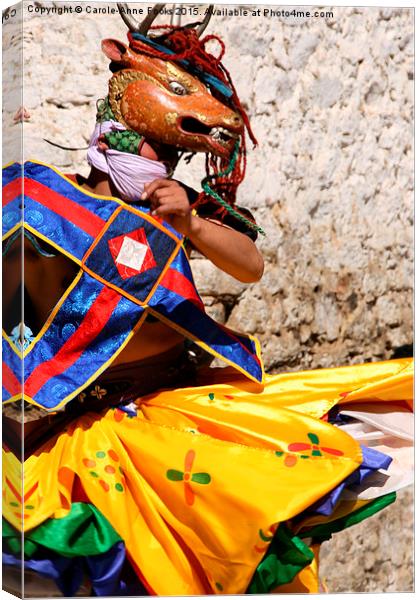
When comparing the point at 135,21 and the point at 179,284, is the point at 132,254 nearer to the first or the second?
the point at 179,284

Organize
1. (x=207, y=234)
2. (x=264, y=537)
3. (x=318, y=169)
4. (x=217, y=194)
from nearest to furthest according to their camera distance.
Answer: (x=264, y=537) < (x=207, y=234) < (x=217, y=194) < (x=318, y=169)

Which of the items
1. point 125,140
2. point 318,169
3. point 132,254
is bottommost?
point 132,254

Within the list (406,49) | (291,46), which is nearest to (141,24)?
A: (291,46)

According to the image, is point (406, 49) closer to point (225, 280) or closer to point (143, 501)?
point (225, 280)

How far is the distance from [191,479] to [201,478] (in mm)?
A: 22

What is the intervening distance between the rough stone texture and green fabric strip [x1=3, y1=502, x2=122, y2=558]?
2.47 feet

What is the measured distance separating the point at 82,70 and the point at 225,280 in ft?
2.31

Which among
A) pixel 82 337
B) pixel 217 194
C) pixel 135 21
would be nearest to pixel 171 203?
pixel 217 194

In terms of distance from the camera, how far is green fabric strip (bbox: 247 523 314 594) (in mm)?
2670

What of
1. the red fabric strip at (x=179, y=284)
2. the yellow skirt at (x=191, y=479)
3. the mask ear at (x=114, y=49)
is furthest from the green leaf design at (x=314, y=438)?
the mask ear at (x=114, y=49)

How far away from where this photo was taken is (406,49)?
3.09 meters

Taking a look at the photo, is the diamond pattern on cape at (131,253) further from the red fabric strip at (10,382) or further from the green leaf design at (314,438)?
the green leaf design at (314,438)

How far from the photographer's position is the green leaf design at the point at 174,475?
271 centimetres

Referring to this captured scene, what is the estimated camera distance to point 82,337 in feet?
9.05
